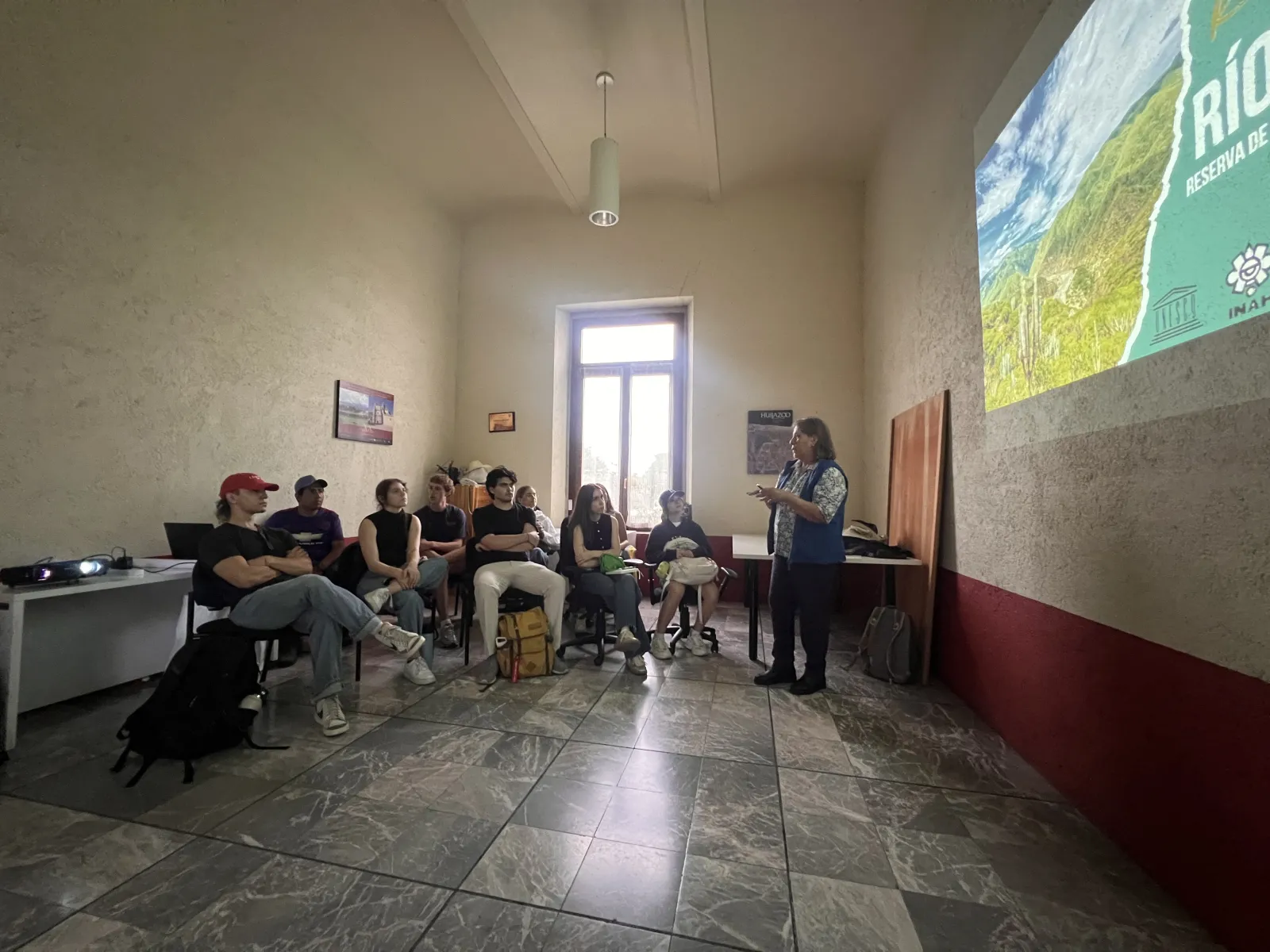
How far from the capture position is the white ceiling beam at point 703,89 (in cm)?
326

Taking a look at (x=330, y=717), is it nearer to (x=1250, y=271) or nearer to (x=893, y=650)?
(x=893, y=650)

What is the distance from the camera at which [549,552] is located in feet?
13.4

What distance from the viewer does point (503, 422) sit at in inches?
225

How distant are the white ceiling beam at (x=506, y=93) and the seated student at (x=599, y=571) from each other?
3123 millimetres

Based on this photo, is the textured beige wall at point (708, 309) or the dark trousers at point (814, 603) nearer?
the dark trousers at point (814, 603)

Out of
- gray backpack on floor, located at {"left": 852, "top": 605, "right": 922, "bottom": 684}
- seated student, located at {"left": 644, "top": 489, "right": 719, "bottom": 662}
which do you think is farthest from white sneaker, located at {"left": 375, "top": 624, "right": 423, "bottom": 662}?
gray backpack on floor, located at {"left": 852, "top": 605, "right": 922, "bottom": 684}

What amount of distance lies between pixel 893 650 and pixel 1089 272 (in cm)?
206

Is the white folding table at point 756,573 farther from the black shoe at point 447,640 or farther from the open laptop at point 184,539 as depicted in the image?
the open laptop at point 184,539

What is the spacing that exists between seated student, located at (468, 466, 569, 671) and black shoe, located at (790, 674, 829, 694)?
129cm

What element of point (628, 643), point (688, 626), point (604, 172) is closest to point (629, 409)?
point (604, 172)

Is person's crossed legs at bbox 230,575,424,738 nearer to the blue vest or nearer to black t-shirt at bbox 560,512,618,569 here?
black t-shirt at bbox 560,512,618,569

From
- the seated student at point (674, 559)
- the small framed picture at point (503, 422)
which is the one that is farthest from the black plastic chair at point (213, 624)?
the small framed picture at point (503, 422)

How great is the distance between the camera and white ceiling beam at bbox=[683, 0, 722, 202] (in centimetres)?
326

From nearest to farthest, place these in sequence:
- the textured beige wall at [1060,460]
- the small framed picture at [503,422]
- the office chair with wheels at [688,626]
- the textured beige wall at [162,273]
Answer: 1. the textured beige wall at [1060,460]
2. the textured beige wall at [162,273]
3. the office chair with wheels at [688,626]
4. the small framed picture at [503,422]
